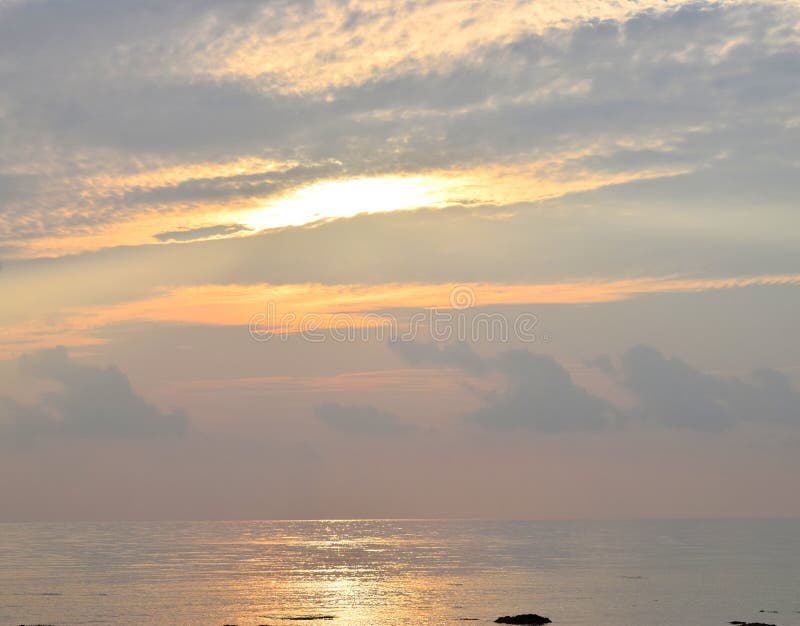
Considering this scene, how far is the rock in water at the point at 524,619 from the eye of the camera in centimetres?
11012

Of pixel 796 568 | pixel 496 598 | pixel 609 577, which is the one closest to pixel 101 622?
pixel 496 598

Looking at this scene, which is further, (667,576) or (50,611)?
(667,576)

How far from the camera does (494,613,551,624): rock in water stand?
11012cm

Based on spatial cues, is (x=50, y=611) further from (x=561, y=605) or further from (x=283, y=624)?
(x=561, y=605)

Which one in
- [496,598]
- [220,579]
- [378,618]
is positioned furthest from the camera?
[220,579]

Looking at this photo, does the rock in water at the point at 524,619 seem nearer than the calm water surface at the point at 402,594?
Yes

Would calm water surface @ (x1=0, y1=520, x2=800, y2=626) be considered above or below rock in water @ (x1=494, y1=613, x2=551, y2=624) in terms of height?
above

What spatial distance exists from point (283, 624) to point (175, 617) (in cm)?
1593

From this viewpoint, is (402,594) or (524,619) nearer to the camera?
(524,619)

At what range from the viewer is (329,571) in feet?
642

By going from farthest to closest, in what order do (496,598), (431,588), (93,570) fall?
(93,570)
(431,588)
(496,598)

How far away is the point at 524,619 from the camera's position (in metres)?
111

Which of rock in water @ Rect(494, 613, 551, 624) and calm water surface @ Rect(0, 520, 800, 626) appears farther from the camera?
calm water surface @ Rect(0, 520, 800, 626)

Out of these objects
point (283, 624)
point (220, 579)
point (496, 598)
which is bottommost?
point (283, 624)
